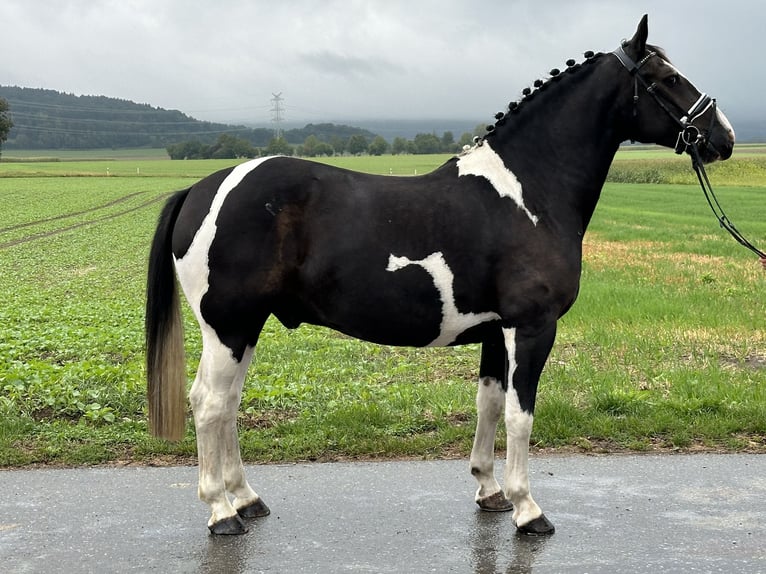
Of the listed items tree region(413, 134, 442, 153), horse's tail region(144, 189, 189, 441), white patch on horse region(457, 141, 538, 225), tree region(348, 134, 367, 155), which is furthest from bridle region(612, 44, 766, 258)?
tree region(348, 134, 367, 155)

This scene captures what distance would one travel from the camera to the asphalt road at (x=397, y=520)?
402 centimetres

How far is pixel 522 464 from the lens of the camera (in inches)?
178

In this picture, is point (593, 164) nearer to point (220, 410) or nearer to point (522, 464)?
point (522, 464)

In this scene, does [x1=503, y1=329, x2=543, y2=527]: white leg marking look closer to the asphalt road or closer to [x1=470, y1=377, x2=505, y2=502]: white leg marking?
the asphalt road

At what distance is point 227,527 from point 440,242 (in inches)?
74.0

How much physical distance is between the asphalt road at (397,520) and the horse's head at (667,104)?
6.54 feet

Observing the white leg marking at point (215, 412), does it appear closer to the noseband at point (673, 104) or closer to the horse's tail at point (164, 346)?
the horse's tail at point (164, 346)

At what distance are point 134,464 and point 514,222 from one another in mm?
2930

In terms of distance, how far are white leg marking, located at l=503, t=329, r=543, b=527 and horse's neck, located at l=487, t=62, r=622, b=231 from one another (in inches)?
34.4

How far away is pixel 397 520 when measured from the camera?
178 inches

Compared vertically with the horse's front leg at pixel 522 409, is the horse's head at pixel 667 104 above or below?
above

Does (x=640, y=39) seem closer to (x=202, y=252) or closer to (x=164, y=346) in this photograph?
(x=202, y=252)

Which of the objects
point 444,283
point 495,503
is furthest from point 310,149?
point 444,283

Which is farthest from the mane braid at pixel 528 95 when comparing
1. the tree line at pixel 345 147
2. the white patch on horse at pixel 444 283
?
the tree line at pixel 345 147
